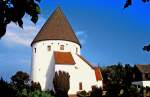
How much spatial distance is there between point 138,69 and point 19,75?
30.3 m

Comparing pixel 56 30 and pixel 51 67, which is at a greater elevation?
pixel 56 30

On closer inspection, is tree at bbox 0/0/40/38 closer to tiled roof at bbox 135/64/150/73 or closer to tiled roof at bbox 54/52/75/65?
tiled roof at bbox 54/52/75/65

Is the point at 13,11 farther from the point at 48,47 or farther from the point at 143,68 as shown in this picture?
the point at 143,68

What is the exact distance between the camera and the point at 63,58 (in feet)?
170

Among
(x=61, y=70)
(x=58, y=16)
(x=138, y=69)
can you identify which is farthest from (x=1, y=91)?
(x=138, y=69)

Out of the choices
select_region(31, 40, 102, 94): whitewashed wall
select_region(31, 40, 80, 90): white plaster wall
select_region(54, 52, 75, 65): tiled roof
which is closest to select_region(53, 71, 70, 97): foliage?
select_region(54, 52, 75, 65): tiled roof

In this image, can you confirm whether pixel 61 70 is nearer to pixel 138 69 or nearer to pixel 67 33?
pixel 67 33

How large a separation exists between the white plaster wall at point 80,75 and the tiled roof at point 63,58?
69 centimetres

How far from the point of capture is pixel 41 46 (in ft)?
179

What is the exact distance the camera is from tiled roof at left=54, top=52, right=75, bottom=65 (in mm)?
50469

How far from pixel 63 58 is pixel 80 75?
4.23 metres

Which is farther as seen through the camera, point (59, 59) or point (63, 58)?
point (63, 58)

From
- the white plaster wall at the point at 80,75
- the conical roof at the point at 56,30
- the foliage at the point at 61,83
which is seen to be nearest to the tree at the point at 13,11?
the foliage at the point at 61,83

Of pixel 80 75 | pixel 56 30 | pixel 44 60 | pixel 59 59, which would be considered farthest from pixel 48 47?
pixel 80 75
